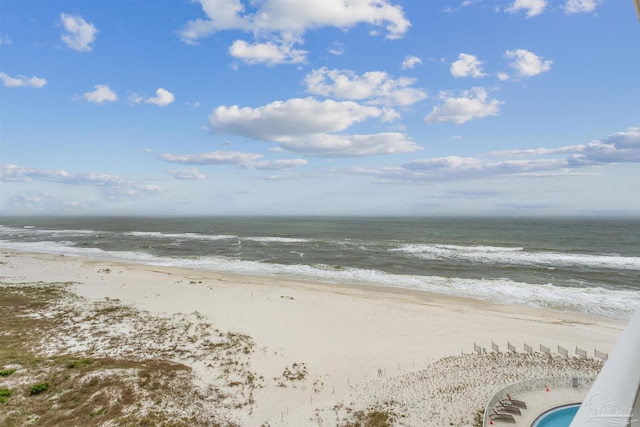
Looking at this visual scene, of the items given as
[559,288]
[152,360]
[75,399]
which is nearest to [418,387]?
[152,360]

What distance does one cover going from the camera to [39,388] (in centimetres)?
1216

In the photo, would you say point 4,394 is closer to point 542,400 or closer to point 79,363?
point 79,363

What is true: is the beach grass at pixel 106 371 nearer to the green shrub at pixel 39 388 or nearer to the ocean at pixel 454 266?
the green shrub at pixel 39 388

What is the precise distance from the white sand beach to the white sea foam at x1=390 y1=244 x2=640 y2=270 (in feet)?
74.7

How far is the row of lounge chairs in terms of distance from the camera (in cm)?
1068

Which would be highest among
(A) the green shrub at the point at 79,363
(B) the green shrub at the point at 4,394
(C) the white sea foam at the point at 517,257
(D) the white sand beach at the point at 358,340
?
(C) the white sea foam at the point at 517,257

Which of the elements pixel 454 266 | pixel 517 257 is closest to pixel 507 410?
pixel 454 266

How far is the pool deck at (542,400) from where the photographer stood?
10773 millimetres

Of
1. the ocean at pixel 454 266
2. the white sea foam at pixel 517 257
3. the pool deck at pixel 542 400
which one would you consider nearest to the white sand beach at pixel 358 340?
the pool deck at pixel 542 400

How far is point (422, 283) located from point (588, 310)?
13398 millimetres

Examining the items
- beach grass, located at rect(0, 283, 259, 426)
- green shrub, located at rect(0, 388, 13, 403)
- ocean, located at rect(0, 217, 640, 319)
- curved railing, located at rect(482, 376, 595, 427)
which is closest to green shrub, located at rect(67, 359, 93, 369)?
beach grass, located at rect(0, 283, 259, 426)

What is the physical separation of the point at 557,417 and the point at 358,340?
9718 mm

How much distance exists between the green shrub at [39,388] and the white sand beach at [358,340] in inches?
146

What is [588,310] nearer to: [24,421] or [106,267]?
[24,421]
